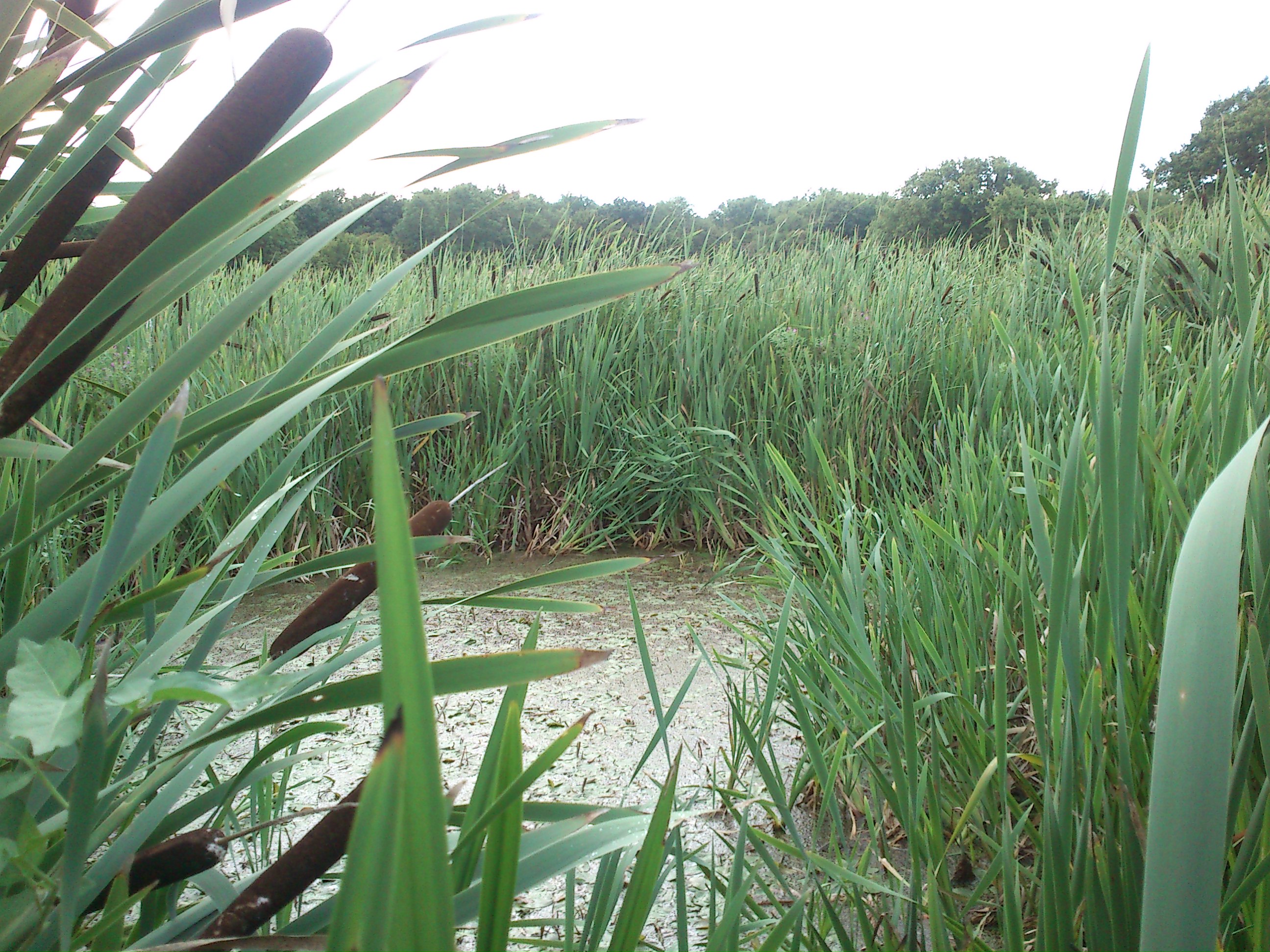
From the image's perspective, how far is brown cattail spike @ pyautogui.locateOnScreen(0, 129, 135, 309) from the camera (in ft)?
1.60

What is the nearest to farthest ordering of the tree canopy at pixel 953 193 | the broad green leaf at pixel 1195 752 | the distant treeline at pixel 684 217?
1. the broad green leaf at pixel 1195 752
2. the distant treeline at pixel 684 217
3. the tree canopy at pixel 953 193

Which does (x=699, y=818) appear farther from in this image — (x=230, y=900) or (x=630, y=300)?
(x=630, y=300)

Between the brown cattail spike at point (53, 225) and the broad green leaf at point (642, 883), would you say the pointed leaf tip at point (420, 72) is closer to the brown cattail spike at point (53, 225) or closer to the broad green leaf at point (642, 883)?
the brown cattail spike at point (53, 225)

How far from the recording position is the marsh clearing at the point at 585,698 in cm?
118

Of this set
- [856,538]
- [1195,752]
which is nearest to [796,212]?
[856,538]

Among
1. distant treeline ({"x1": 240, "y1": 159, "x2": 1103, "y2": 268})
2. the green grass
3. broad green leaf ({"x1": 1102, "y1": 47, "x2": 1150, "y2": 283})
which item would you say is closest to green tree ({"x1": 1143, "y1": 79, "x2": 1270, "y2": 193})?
distant treeline ({"x1": 240, "y1": 159, "x2": 1103, "y2": 268})

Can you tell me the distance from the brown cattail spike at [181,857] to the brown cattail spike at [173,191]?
0.81 feet

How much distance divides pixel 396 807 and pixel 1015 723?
Answer: 1058 millimetres

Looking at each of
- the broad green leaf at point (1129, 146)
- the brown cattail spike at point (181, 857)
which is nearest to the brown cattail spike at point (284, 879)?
the brown cattail spike at point (181, 857)

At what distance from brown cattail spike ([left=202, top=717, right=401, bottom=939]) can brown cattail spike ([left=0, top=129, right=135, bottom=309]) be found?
0.37 meters

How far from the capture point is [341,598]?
0.49 m

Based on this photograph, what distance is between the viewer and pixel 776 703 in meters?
1.43

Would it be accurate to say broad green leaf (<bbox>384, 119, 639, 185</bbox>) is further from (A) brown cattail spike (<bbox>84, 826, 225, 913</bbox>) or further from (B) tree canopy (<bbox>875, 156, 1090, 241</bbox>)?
(B) tree canopy (<bbox>875, 156, 1090, 241</bbox>)

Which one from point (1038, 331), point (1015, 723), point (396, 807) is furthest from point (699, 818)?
point (1038, 331)
